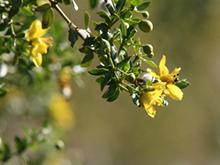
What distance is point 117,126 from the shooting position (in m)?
7.43

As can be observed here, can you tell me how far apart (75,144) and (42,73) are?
4.41m

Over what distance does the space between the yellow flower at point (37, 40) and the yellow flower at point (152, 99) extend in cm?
34

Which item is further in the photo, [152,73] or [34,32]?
[34,32]

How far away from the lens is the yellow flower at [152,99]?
167cm

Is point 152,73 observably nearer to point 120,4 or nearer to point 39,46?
point 120,4

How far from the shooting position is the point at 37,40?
198 centimetres

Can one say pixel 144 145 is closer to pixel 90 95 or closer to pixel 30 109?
pixel 90 95

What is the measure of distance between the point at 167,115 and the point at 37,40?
515cm

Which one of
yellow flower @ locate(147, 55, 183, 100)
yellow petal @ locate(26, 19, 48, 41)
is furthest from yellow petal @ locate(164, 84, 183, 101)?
yellow petal @ locate(26, 19, 48, 41)

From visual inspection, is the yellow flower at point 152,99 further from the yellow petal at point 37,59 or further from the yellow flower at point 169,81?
the yellow petal at point 37,59

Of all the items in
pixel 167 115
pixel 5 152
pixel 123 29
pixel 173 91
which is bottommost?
pixel 167 115

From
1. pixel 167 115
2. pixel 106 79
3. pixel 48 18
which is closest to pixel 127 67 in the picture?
pixel 106 79

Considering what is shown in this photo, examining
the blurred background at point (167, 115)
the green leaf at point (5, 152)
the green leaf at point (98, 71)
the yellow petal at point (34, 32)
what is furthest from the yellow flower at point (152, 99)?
the blurred background at point (167, 115)

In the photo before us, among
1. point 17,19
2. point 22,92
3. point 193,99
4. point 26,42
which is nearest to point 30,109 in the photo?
point 22,92
